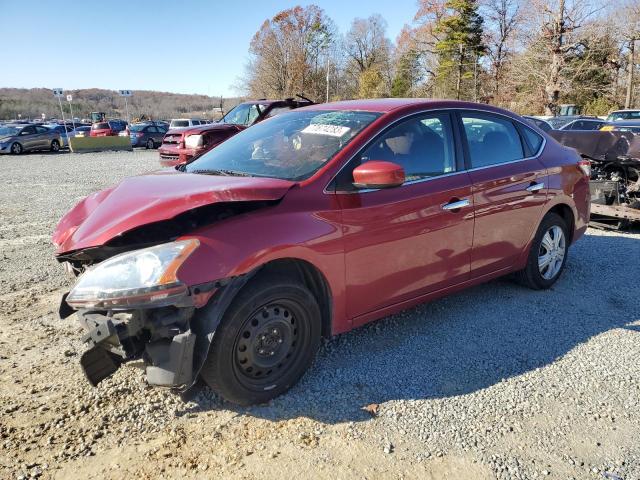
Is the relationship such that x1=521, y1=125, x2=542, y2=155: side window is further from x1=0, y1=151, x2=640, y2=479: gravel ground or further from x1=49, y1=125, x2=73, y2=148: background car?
x1=49, y1=125, x2=73, y2=148: background car

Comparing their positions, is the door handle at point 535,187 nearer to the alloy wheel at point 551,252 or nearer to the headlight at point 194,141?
the alloy wheel at point 551,252

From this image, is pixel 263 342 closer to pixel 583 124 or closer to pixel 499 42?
pixel 583 124

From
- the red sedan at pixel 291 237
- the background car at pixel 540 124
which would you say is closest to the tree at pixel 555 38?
the background car at pixel 540 124

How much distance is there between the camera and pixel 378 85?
57719 millimetres

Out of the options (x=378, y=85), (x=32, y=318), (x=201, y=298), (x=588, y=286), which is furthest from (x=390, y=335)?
(x=378, y=85)

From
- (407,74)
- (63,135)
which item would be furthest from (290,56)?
(63,135)

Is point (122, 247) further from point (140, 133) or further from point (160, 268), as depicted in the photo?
point (140, 133)

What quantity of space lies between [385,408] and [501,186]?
6.90ft

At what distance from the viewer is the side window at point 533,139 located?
14.7 feet

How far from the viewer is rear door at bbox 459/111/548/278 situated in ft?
12.7

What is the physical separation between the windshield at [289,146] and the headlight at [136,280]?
95 cm

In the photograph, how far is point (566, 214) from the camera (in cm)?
482

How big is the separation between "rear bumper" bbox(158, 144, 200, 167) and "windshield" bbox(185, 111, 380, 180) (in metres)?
8.06

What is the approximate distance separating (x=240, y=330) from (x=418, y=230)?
1438 millimetres
